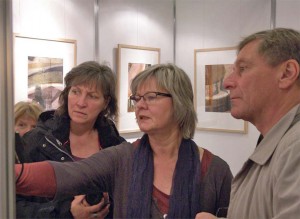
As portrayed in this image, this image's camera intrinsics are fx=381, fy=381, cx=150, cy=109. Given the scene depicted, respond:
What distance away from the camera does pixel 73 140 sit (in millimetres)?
1602

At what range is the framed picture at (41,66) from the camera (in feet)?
7.50

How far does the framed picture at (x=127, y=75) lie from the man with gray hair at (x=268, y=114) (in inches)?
71.9

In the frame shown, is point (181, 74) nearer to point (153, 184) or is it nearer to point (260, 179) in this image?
point (153, 184)

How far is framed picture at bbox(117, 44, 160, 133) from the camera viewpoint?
9.51 ft

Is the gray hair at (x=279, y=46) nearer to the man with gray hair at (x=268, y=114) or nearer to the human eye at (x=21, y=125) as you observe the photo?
the man with gray hair at (x=268, y=114)

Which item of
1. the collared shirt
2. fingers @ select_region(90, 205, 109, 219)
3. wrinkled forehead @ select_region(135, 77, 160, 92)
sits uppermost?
wrinkled forehead @ select_region(135, 77, 160, 92)

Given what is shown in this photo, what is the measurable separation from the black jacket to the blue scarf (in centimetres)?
25

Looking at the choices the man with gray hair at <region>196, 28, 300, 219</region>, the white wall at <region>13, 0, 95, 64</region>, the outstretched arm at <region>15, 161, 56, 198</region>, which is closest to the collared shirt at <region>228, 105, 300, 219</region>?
the man with gray hair at <region>196, 28, 300, 219</region>

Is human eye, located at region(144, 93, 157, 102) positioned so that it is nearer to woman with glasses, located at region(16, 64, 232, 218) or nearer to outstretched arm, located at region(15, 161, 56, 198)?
woman with glasses, located at region(16, 64, 232, 218)

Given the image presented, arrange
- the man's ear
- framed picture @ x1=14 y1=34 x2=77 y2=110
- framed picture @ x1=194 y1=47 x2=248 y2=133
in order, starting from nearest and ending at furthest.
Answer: the man's ear, framed picture @ x1=14 y1=34 x2=77 y2=110, framed picture @ x1=194 y1=47 x2=248 y2=133

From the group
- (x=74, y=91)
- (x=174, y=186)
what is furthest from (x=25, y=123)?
(x=174, y=186)

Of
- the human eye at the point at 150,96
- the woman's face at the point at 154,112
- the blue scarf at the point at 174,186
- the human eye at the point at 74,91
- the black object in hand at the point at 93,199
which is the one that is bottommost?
the black object in hand at the point at 93,199

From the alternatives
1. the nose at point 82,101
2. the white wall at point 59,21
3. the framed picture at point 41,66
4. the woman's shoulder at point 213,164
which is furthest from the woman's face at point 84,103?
the white wall at point 59,21

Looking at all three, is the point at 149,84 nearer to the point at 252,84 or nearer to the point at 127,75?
the point at 252,84
